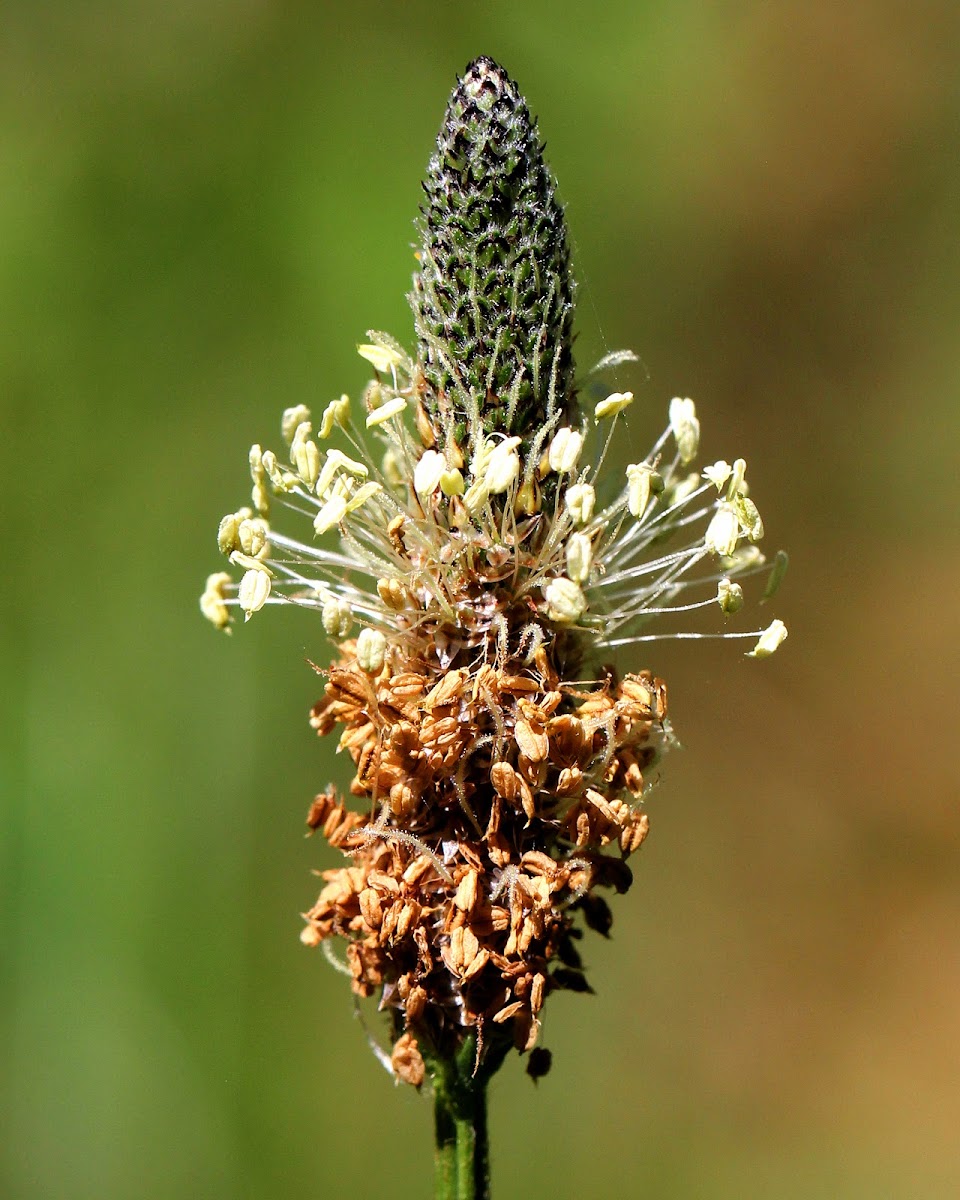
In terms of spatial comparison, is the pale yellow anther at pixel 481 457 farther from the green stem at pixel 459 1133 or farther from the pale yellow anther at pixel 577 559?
the green stem at pixel 459 1133

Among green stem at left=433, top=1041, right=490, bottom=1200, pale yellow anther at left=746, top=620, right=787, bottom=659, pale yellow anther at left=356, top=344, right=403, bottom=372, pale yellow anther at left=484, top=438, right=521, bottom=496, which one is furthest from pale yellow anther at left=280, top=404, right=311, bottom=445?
green stem at left=433, top=1041, right=490, bottom=1200

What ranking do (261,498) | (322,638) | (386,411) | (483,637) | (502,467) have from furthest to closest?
(322,638) < (261,498) < (483,637) < (386,411) < (502,467)

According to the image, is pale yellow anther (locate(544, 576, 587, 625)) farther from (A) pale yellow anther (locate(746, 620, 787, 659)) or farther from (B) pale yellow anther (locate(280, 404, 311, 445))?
(B) pale yellow anther (locate(280, 404, 311, 445))

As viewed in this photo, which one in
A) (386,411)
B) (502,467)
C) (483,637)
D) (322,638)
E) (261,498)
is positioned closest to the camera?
(502,467)

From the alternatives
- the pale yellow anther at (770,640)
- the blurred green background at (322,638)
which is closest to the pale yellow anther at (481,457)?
the pale yellow anther at (770,640)

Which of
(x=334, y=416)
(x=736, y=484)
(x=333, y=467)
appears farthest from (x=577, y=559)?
(x=334, y=416)

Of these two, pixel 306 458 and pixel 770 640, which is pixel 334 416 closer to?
pixel 306 458
